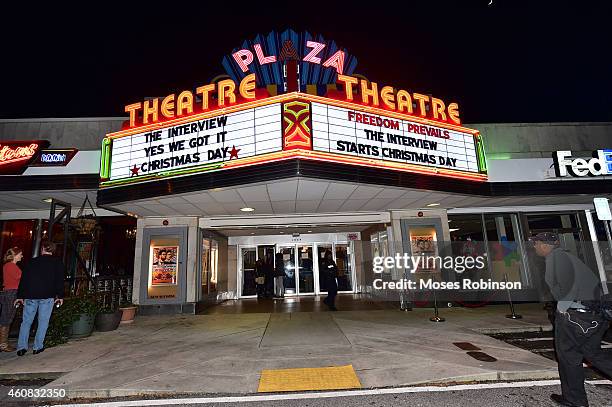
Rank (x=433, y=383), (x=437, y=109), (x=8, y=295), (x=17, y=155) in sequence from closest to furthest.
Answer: (x=433, y=383) < (x=8, y=295) < (x=17, y=155) < (x=437, y=109)

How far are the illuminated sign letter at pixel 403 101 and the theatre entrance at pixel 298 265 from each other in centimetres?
870

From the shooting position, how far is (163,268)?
34.7 ft

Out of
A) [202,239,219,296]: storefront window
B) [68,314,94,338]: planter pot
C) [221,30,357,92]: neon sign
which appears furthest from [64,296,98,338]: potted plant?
[221,30,357,92]: neon sign

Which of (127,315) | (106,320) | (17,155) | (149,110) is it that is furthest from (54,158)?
(127,315)

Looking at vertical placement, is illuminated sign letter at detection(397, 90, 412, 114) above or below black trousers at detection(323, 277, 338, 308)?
above

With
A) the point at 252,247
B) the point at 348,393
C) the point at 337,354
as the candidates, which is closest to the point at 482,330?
the point at 337,354

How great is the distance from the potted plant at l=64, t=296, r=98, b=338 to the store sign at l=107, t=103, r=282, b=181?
118 inches

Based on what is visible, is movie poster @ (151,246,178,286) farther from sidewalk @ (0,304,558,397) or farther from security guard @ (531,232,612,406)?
security guard @ (531,232,612,406)

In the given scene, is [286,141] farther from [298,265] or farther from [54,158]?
[298,265]

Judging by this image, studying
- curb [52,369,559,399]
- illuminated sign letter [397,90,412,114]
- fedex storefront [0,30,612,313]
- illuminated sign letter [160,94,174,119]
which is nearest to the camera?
curb [52,369,559,399]

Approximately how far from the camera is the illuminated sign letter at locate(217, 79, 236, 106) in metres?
7.37

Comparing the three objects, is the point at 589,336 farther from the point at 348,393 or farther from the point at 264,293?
the point at 264,293

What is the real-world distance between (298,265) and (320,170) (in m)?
9.39

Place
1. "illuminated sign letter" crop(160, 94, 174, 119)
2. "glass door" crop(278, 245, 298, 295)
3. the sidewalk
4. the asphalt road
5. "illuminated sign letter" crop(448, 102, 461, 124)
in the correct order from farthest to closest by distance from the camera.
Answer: "glass door" crop(278, 245, 298, 295)
"illuminated sign letter" crop(448, 102, 461, 124)
"illuminated sign letter" crop(160, 94, 174, 119)
the sidewalk
the asphalt road
